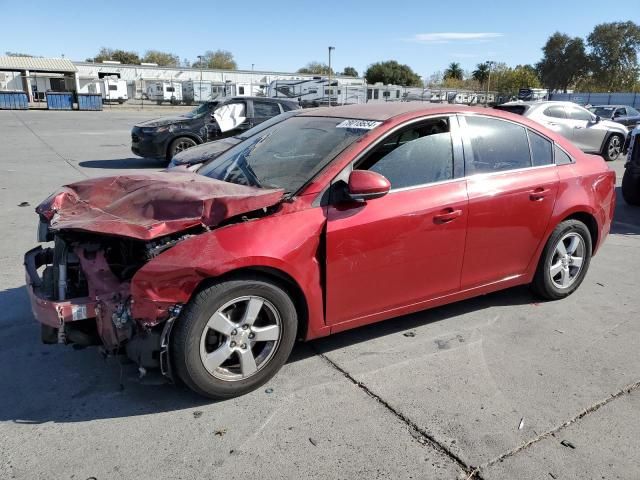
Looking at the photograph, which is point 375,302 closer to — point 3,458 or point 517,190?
point 517,190

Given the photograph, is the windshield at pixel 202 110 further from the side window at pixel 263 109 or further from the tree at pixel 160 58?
the tree at pixel 160 58

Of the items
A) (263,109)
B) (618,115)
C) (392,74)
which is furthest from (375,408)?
(392,74)

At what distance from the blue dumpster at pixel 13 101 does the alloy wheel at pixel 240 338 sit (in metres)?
41.3

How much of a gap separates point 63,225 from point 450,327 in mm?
2816

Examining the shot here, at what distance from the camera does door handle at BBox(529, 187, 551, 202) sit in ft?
13.4

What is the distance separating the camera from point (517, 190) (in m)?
3.99

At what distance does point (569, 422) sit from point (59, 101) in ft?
142

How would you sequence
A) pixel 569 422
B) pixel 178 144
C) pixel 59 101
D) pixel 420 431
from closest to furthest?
1. pixel 420 431
2. pixel 569 422
3. pixel 178 144
4. pixel 59 101

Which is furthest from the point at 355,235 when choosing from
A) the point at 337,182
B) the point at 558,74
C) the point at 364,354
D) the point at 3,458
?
the point at 558,74

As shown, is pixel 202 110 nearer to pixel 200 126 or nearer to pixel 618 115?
pixel 200 126

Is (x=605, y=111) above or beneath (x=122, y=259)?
above

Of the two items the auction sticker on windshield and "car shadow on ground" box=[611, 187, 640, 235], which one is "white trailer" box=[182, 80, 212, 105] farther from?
the auction sticker on windshield

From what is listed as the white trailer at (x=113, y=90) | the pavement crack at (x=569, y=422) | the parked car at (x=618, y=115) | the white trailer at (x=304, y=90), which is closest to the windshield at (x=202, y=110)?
the pavement crack at (x=569, y=422)

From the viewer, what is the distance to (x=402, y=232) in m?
3.42
